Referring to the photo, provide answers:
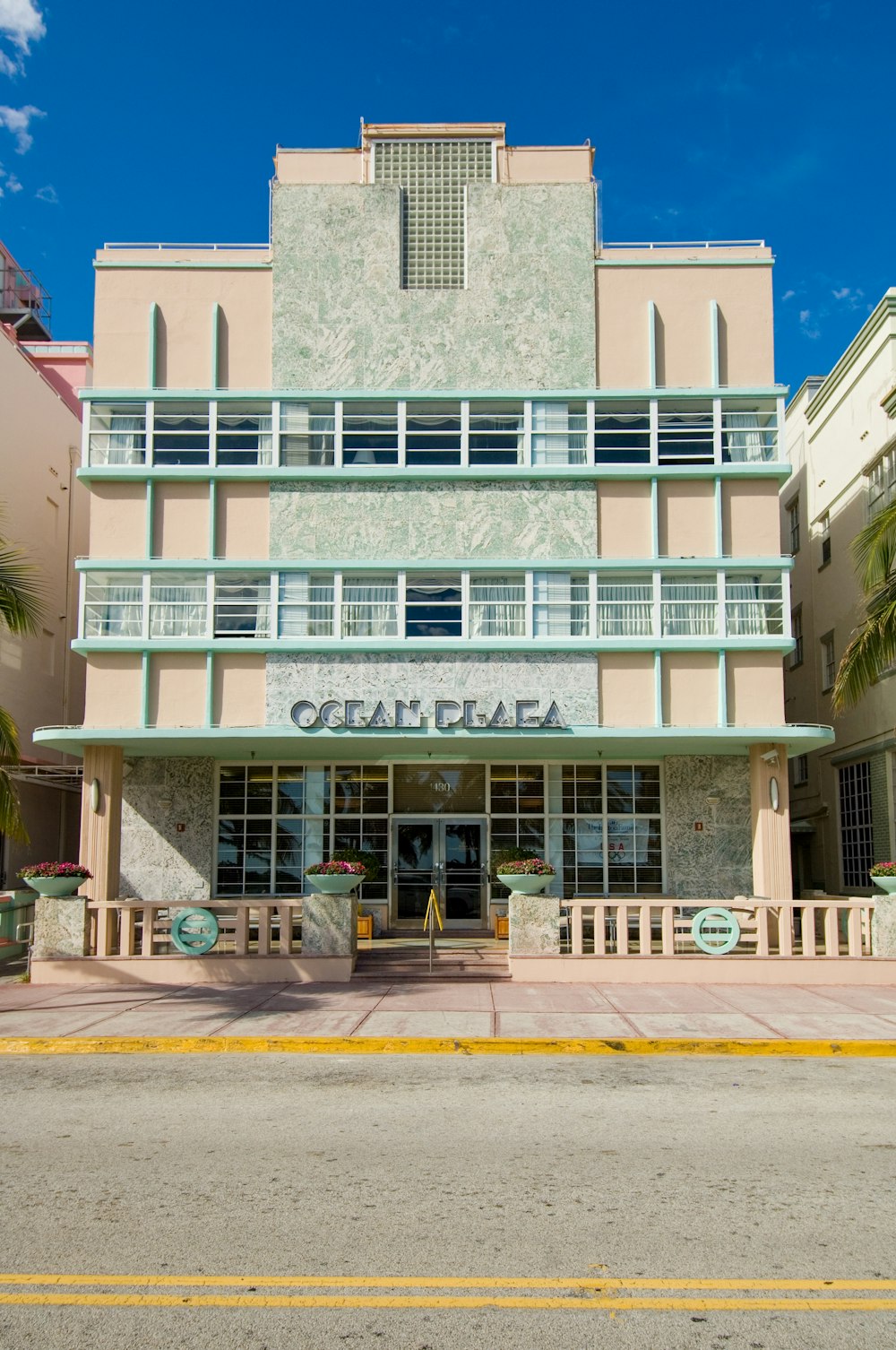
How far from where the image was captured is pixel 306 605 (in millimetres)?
21547

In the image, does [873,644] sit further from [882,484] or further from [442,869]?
[442,869]

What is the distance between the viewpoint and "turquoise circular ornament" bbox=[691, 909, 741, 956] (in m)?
17.2

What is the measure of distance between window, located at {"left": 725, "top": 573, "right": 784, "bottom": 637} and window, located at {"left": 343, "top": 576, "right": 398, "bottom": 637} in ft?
20.4

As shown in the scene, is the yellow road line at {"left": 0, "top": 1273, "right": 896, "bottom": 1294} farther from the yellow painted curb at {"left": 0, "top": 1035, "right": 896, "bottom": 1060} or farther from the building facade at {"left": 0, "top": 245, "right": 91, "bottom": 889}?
the building facade at {"left": 0, "top": 245, "right": 91, "bottom": 889}

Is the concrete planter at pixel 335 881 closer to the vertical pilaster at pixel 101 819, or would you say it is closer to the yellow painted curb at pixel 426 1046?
the yellow painted curb at pixel 426 1046

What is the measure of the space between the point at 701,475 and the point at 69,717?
1747 cm

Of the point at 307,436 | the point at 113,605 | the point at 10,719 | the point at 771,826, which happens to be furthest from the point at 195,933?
the point at 771,826

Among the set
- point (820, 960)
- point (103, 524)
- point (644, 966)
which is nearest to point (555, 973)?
point (644, 966)

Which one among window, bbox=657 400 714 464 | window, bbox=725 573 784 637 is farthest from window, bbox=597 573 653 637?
window, bbox=657 400 714 464

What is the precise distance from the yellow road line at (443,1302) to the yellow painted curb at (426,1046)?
22.5 ft

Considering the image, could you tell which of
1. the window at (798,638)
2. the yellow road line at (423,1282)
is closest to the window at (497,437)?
the window at (798,638)

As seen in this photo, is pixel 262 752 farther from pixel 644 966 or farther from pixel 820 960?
pixel 820 960

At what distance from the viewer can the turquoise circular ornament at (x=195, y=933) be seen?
1700 cm

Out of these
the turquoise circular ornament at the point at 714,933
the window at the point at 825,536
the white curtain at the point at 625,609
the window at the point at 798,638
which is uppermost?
the window at the point at 825,536
